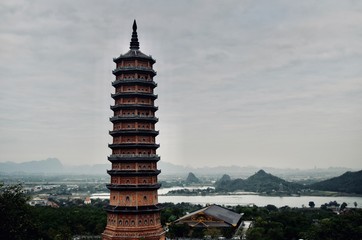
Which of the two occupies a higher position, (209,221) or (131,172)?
(131,172)

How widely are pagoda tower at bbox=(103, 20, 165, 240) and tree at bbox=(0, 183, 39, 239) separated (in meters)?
6.21

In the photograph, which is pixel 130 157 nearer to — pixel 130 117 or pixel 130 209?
pixel 130 117

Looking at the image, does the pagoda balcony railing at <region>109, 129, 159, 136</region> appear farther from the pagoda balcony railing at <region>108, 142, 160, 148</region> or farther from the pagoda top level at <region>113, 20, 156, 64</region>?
the pagoda top level at <region>113, 20, 156, 64</region>

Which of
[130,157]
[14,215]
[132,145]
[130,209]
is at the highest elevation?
[132,145]

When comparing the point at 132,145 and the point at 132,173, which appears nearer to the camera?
the point at 132,173

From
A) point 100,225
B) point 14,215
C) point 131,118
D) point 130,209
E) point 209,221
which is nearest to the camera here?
point 130,209

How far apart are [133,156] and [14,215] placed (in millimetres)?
9953

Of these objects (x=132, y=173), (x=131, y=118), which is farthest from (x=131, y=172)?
(x=131, y=118)

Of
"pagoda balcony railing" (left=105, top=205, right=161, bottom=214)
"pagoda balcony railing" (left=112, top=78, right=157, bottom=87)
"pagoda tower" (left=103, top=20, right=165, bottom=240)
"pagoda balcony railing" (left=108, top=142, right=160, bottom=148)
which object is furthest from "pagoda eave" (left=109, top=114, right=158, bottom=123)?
"pagoda balcony railing" (left=105, top=205, right=161, bottom=214)

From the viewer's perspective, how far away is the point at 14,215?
32438mm

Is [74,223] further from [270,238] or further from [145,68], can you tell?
[145,68]

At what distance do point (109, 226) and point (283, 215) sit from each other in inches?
1770

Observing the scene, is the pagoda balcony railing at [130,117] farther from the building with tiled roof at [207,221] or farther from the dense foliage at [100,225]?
the building with tiled roof at [207,221]

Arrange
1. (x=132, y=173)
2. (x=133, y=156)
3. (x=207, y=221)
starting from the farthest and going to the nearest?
(x=207, y=221) < (x=133, y=156) < (x=132, y=173)
